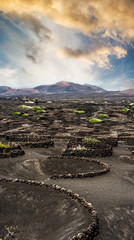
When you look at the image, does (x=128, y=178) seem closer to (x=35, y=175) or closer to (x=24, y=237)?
(x=35, y=175)

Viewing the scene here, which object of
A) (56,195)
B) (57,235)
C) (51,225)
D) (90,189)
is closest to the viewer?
(57,235)

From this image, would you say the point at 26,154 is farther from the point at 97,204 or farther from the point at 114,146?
the point at 114,146

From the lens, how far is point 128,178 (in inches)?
304

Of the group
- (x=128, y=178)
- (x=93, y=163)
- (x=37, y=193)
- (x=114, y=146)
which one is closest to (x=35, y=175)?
(x=37, y=193)

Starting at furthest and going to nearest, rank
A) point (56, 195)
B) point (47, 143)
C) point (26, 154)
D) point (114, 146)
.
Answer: point (114, 146) → point (47, 143) → point (26, 154) → point (56, 195)

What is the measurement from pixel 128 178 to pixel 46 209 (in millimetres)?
4297

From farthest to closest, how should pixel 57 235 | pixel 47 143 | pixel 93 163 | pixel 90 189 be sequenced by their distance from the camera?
pixel 47 143
pixel 93 163
pixel 90 189
pixel 57 235

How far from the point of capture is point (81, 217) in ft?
15.4

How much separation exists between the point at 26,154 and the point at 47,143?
2.38 m

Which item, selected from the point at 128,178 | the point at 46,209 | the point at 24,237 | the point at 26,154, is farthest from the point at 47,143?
the point at 24,237

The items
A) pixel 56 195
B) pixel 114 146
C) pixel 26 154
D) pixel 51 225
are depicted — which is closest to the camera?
pixel 51 225

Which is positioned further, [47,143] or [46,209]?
[47,143]

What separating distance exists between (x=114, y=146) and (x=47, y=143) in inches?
211

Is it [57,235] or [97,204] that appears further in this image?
[97,204]
